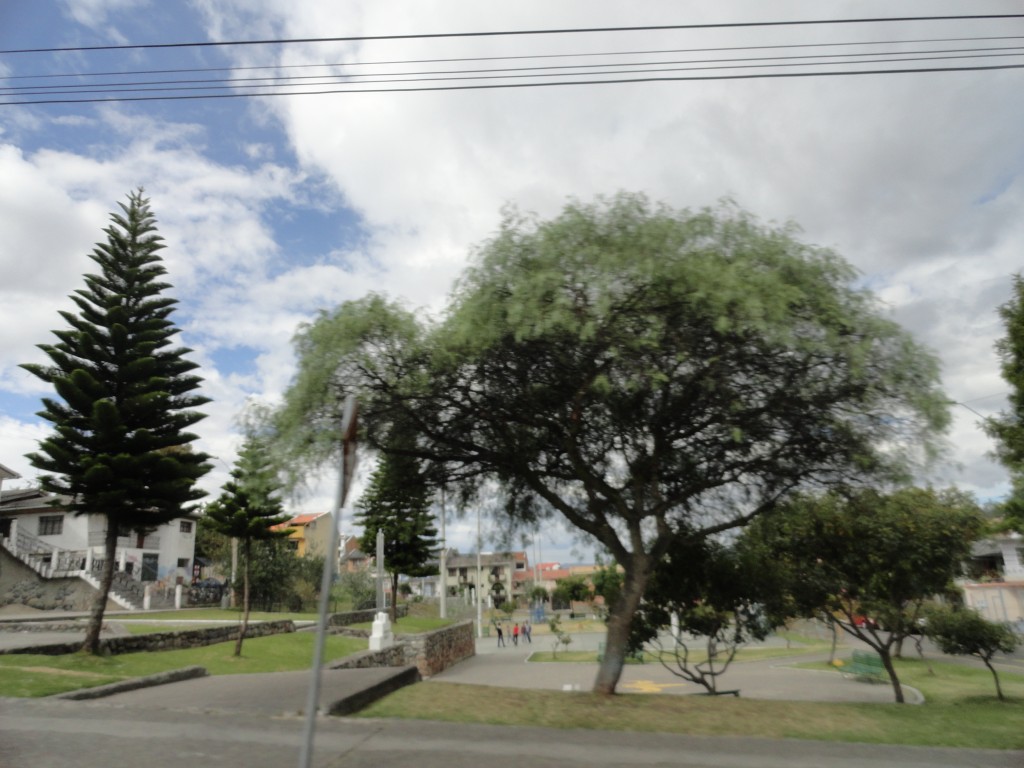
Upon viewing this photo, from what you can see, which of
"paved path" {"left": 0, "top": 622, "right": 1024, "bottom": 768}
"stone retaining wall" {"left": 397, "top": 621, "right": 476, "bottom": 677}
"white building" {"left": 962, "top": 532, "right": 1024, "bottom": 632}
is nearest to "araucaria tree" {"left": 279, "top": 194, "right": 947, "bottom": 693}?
"paved path" {"left": 0, "top": 622, "right": 1024, "bottom": 768}

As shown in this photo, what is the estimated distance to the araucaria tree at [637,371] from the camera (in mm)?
9852

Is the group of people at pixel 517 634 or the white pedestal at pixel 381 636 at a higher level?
the white pedestal at pixel 381 636

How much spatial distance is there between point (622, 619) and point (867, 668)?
69.8ft

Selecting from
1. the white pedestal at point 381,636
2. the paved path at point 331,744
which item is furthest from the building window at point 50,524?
the paved path at point 331,744

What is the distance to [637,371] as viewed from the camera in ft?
33.2

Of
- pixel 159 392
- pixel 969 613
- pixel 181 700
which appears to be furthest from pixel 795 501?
pixel 159 392

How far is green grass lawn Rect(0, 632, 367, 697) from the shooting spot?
1075 cm

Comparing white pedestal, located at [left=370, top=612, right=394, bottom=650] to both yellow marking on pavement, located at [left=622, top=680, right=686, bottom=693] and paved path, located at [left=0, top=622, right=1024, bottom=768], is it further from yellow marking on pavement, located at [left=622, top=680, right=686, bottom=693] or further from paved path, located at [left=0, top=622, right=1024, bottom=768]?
paved path, located at [left=0, top=622, right=1024, bottom=768]

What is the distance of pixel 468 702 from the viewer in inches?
387

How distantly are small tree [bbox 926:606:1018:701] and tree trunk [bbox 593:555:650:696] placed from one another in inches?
571

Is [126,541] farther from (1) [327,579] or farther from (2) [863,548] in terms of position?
(1) [327,579]

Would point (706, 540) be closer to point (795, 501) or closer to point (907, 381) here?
point (795, 501)

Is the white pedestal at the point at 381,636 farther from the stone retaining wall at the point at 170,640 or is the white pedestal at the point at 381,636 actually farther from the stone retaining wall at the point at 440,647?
the stone retaining wall at the point at 170,640

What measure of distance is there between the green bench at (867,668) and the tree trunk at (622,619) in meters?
20.9
